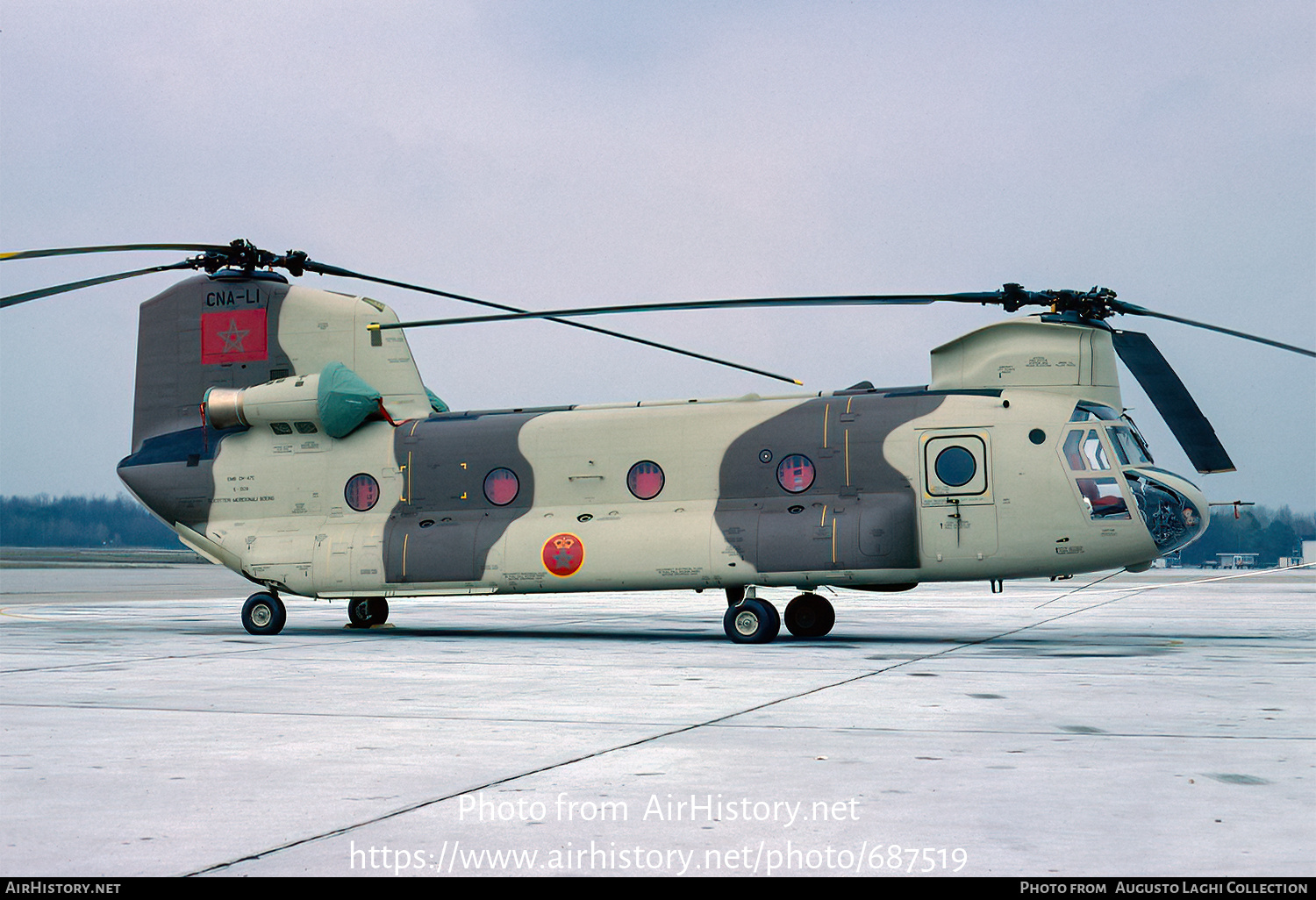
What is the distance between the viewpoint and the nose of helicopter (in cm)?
1695

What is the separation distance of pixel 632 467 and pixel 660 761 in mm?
11959

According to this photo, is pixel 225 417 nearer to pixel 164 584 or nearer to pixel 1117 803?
pixel 1117 803

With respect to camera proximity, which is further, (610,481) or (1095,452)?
(610,481)

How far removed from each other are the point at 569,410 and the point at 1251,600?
73.1 ft

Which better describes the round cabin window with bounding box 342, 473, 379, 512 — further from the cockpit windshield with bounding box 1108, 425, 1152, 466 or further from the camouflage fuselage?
the cockpit windshield with bounding box 1108, 425, 1152, 466

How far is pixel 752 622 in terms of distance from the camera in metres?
17.7

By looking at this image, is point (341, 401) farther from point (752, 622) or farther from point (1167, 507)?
point (1167, 507)

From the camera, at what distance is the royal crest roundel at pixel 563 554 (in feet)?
61.5

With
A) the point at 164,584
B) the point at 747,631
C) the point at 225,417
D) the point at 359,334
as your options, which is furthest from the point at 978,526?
the point at 164,584

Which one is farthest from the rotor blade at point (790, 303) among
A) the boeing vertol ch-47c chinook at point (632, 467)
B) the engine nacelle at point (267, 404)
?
the engine nacelle at point (267, 404)

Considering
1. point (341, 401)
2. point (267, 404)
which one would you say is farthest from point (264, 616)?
point (341, 401)
